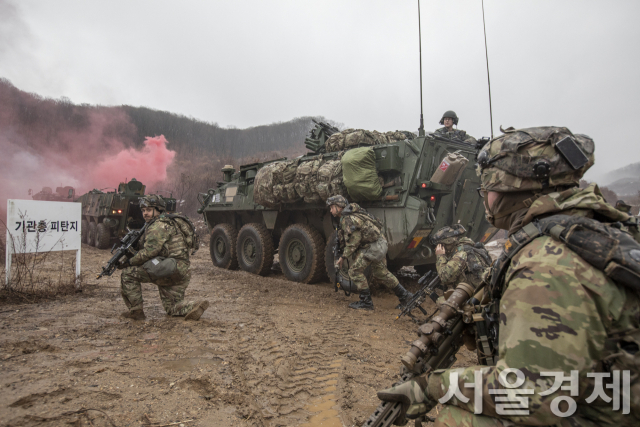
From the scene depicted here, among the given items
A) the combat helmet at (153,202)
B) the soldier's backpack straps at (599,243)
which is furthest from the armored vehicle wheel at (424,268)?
the soldier's backpack straps at (599,243)

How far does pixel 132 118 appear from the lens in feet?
94.7

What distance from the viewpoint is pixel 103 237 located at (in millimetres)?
12766

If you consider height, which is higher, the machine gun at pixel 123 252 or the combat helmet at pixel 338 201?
the combat helmet at pixel 338 201

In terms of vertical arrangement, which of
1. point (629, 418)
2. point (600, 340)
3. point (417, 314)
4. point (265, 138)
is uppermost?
point (265, 138)

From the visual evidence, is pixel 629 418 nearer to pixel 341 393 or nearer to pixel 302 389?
pixel 341 393

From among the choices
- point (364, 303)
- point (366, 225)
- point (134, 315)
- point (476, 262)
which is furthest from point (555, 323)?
point (134, 315)

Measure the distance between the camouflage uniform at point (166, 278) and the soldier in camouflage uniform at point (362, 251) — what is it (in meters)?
2.09

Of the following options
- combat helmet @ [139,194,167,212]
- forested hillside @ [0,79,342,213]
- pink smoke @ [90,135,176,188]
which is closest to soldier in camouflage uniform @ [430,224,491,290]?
combat helmet @ [139,194,167,212]

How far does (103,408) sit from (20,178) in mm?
27983

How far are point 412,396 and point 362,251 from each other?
12.5ft

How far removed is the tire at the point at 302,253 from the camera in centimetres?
677

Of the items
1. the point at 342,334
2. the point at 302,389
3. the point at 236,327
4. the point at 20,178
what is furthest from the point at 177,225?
the point at 20,178

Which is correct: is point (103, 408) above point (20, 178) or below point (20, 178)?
below

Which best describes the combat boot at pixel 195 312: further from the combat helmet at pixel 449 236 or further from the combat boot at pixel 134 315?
the combat helmet at pixel 449 236
